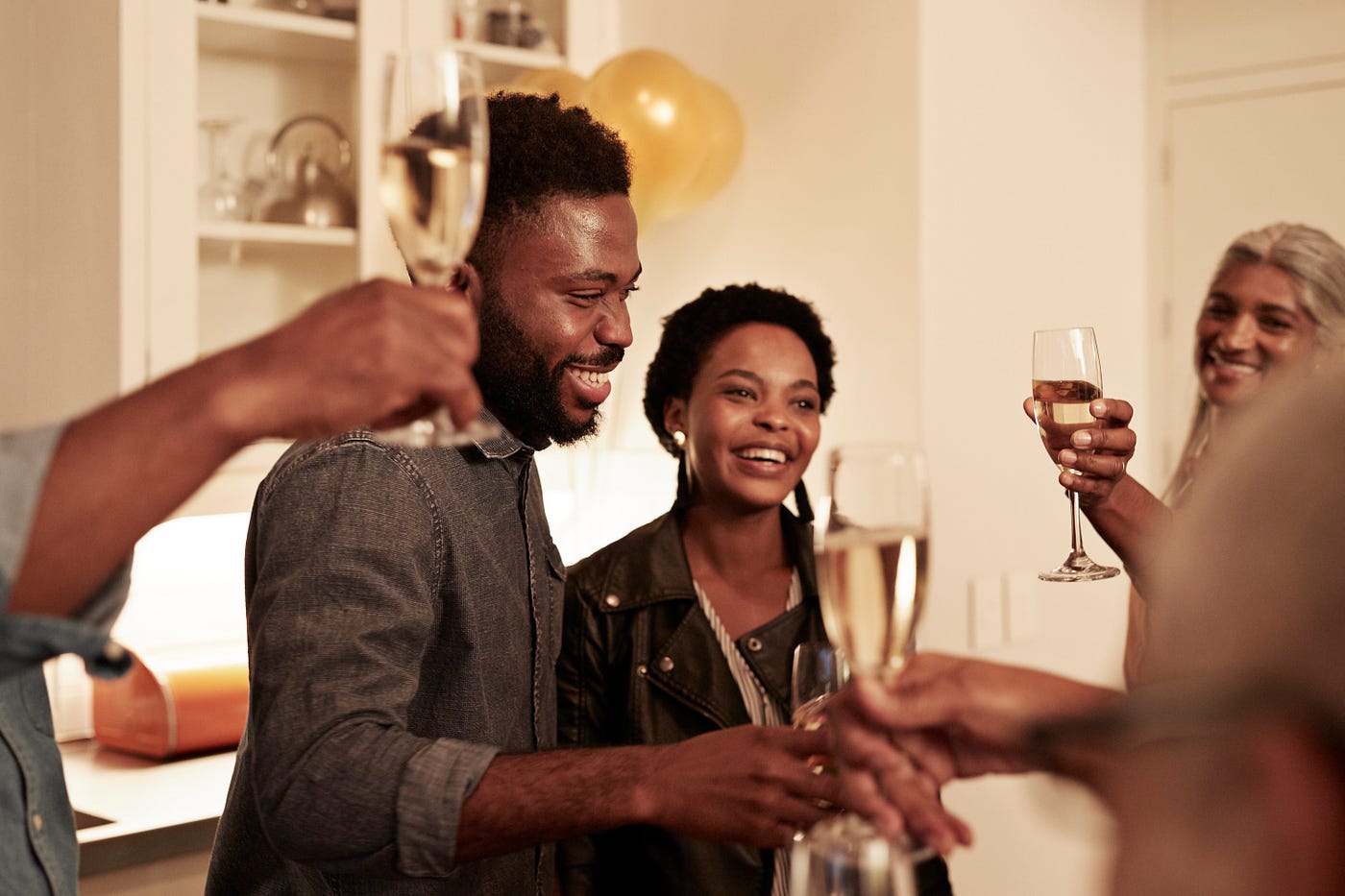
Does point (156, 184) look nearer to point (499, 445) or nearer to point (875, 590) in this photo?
point (499, 445)

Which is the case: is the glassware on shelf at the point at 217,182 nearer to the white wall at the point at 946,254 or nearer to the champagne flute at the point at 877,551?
the white wall at the point at 946,254

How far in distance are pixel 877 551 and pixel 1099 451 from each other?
2.58ft

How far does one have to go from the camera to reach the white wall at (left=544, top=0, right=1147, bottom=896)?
2742mm

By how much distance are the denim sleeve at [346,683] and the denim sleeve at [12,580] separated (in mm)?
348

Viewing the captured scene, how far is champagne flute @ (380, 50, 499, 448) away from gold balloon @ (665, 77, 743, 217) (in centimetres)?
209

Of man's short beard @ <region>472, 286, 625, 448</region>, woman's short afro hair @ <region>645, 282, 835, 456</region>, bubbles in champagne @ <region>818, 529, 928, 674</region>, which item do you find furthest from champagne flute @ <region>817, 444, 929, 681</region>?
Answer: woman's short afro hair @ <region>645, 282, 835, 456</region>

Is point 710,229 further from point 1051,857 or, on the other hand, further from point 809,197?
point 1051,857

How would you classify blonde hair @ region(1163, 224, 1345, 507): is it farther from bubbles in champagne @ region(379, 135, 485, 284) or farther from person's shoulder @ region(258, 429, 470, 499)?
bubbles in champagne @ region(379, 135, 485, 284)

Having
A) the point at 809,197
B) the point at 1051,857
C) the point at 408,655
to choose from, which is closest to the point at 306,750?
the point at 408,655

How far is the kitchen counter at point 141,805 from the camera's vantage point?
2115mm

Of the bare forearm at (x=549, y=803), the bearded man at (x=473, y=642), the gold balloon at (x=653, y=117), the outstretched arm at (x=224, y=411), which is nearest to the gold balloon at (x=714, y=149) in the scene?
the gold balloon at (x=653, y=117)

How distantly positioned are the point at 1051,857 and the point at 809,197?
154cm

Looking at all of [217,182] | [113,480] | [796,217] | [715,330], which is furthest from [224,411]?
[796,217]

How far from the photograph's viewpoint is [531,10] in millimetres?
3168
